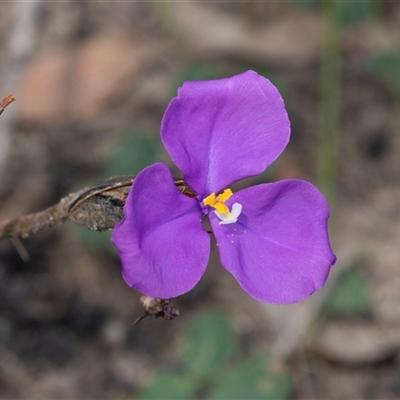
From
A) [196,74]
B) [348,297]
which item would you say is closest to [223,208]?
[348,297]

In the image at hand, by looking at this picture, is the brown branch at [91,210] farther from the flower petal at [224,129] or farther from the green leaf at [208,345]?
the green leaf at [208,345]

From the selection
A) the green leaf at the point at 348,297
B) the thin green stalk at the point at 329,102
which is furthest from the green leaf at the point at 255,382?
the thin green stalk at the point at 329,102

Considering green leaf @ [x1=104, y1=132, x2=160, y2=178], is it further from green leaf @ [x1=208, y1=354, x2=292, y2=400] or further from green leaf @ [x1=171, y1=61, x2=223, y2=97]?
green leaf @ [x1=208, y1=354, x2=292, y2=400]

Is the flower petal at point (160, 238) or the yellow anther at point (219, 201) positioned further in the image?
the yellow anther at point (219, 201)

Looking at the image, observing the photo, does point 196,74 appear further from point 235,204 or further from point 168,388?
point 235,204

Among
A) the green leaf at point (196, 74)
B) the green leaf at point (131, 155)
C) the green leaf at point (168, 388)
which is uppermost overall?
the green leaf at point (196, 74)
